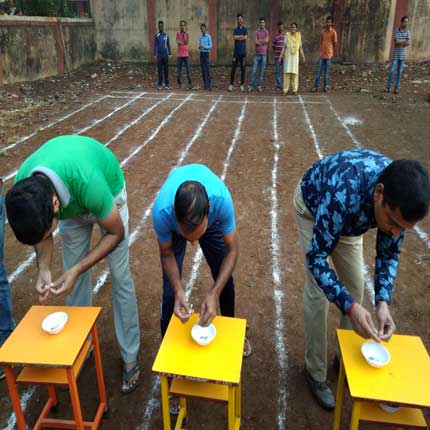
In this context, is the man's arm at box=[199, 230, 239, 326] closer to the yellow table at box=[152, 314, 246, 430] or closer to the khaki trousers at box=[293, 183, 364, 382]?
the yellow table at box=[152, 314, 246, 430]

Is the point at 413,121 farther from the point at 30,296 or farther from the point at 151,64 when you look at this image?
the point at 151,64

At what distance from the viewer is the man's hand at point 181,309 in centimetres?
236

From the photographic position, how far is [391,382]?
6.49ft

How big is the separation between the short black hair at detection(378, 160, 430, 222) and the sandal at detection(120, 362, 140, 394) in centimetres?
207

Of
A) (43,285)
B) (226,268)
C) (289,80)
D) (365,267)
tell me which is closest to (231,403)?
(226,268)

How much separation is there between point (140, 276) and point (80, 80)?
10.8 meters

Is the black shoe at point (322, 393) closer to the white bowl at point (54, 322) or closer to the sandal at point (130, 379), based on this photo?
the sandal at point (130, 379)

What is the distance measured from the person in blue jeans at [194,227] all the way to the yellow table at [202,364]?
0.37ft

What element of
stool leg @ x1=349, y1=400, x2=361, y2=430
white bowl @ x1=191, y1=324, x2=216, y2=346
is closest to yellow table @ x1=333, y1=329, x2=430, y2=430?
stool leg @ x1=349, y1=400, x2=361, y2=430

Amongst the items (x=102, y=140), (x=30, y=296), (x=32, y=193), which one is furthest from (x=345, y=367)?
(x=102, y=140)

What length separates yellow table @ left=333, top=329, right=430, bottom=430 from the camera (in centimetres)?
190

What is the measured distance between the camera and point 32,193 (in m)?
1.91

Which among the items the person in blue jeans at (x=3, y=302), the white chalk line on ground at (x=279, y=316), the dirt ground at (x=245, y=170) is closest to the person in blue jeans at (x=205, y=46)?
the dirt ground at (x=245, y=170)

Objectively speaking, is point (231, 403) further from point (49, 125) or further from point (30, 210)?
point (49, 125)
